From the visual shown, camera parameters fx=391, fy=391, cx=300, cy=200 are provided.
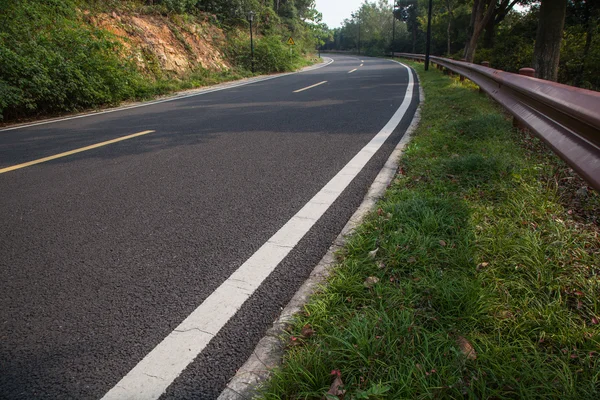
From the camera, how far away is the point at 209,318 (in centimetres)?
191

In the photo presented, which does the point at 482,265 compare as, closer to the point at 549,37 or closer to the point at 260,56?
the point at 549,37

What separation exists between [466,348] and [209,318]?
46.0 inches

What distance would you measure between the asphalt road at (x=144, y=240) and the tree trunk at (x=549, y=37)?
7.00 meters

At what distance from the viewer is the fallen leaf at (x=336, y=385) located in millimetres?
1449

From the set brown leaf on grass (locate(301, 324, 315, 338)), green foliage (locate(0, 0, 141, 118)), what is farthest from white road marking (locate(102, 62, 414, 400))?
green foliage (locate(0, 0, 141, 118))

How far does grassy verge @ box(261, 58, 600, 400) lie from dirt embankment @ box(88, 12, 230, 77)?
13.2 meters

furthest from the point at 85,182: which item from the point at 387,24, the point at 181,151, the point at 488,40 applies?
the point at 387,24

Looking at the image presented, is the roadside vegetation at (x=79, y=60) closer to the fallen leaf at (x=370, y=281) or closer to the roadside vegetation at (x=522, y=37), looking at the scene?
the fallen leaf at (x=370, y=281)

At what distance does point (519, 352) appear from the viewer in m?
1.57

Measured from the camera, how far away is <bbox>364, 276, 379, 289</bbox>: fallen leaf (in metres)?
2.07

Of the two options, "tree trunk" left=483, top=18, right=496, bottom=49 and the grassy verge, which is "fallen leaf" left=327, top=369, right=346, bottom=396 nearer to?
the grassy verge

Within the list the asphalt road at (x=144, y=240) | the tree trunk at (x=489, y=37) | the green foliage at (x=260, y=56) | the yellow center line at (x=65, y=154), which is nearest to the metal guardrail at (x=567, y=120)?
the asphalt road at (x=144, y=240)

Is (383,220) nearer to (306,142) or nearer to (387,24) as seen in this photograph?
(306,142)

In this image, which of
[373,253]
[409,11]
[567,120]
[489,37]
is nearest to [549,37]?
[567,120]
